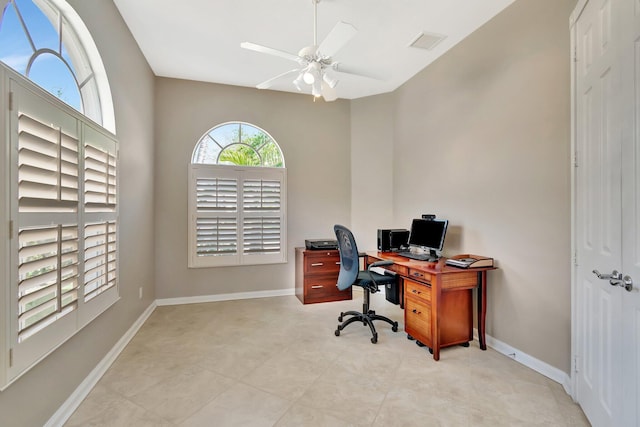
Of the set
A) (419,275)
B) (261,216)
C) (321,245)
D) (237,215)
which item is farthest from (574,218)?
(237,215)

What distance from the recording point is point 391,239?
3748 millimetres

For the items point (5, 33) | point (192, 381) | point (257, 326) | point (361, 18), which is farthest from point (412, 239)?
point (5, 33)

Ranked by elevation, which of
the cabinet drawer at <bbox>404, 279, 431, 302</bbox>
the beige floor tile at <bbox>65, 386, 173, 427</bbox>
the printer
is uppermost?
the printer

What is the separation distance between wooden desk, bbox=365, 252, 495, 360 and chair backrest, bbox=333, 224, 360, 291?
0.46 metres

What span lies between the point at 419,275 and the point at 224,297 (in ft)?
9.17

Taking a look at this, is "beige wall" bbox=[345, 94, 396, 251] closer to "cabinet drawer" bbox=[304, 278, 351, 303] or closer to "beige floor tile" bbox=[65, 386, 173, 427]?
"cabinet drawer" bbox=[304, 278, 351, 303]

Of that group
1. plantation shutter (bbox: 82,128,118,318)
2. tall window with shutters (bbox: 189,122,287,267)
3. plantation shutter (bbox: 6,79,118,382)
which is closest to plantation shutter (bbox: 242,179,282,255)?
tall window with shutters (bbox: 189,122,287,267)

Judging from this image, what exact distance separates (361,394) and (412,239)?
1901 mm

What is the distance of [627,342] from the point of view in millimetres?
1408

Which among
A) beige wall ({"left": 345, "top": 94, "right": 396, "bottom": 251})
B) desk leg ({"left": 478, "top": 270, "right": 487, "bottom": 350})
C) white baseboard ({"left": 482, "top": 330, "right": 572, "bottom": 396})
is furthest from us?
beige wall ({"left": 345, "top": 94, "right": 396, "bottom": 251})

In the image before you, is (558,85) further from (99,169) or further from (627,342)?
(99,169)

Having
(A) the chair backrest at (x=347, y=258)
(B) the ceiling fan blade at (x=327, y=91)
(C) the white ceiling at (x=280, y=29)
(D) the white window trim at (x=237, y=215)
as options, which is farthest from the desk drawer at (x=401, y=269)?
(D) the white window trim at (x=237, y=215)

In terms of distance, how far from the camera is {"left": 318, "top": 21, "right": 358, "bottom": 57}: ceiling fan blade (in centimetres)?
202

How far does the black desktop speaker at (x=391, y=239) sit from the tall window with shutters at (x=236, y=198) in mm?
1508
